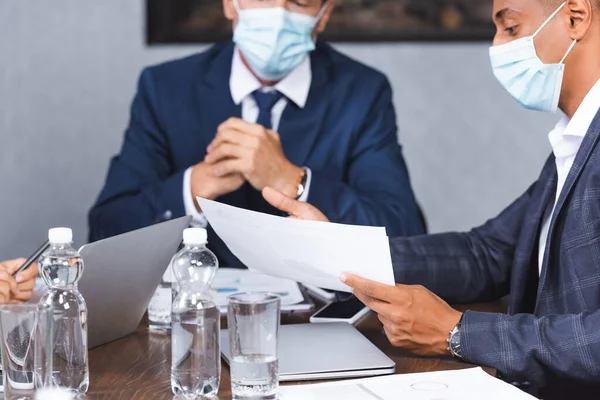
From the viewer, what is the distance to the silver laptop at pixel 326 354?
1116 mm

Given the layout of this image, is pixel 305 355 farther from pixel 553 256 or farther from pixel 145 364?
pixel 553 256

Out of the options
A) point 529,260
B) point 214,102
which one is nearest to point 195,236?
point 529,260

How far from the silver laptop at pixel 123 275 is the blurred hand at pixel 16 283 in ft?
0.39

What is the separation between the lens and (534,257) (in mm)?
1521

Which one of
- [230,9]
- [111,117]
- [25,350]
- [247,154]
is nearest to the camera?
[25,350]

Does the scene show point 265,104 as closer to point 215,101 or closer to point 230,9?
point 215,101

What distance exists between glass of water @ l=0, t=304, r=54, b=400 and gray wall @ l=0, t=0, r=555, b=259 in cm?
189

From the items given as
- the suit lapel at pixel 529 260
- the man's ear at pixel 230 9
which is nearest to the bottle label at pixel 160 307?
the suit lapel at pixel 529 260

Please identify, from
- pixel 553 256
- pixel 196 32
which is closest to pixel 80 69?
pixel 196 32

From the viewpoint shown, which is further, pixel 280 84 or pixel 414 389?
pixel 280 84

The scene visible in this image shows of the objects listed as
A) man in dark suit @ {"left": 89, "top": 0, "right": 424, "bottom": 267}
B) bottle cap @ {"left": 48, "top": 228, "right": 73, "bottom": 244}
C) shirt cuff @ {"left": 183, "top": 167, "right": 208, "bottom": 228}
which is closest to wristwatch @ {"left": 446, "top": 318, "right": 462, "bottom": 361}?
bottle cap @ {"left": 48, "top": 228, "right": 73, "bottom": 244}

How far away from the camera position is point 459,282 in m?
1.57

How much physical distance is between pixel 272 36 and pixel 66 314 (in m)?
1.05

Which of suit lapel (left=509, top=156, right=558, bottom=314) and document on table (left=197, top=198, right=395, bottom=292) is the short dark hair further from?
document on table (left=197, top=198, right=395, bottom=292)
